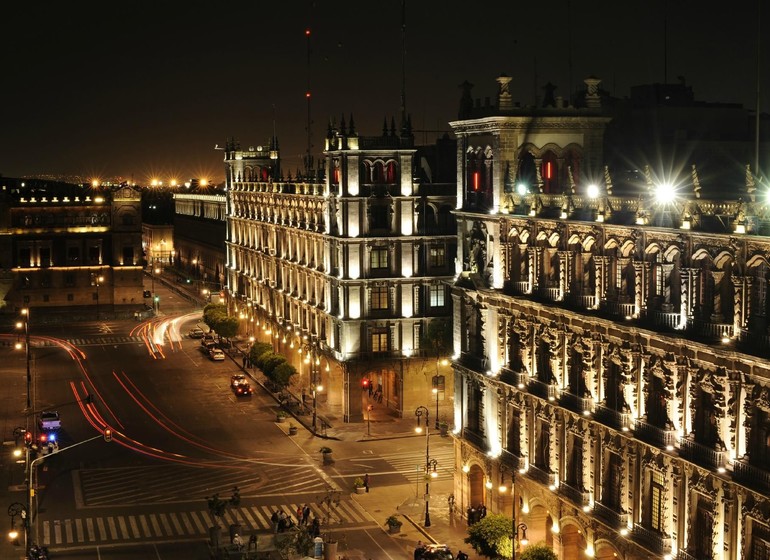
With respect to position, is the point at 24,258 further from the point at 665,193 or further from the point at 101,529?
the point at 665,193

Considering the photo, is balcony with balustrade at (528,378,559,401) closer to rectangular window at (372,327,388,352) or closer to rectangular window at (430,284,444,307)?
rectangular window at (372,327,388,352)

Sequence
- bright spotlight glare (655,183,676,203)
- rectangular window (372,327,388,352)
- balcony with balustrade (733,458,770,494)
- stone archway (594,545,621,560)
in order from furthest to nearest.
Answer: rectangular window (372,327,388,352)
stone archway (594,545,621,560)
bright spotlight glare (655,183,676,203)
balcony with balustrade (733,458,770,494)

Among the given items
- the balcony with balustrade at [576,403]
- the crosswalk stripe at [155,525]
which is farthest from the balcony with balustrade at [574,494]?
the crosswalk stripe at [155,525]

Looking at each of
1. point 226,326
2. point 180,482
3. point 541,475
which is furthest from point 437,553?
point 226,326

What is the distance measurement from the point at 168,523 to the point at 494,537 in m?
22.2

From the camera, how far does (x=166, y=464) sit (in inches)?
3371

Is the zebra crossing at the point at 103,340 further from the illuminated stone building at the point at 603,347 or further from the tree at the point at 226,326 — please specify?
the illuminated stone building at the point at 603,347

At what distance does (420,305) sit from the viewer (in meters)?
104

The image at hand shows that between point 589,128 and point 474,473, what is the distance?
22111 millimetres

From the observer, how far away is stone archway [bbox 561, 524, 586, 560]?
6028cm

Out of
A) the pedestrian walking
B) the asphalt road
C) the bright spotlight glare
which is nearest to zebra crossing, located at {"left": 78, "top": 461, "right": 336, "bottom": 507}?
the asphalt road

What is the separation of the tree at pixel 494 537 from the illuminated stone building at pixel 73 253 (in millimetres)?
115470

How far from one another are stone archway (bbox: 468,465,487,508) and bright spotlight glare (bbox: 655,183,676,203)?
25312 millimetres

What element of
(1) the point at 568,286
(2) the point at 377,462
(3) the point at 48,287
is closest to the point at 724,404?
(1) the point at 568,286
